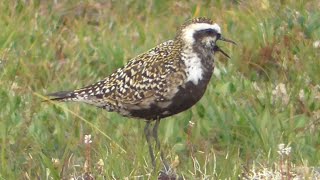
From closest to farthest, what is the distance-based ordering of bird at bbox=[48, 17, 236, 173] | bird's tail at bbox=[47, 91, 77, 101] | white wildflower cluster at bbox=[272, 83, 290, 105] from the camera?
1. bird at bbox=[48, 17, 236, 173]
2. bird's tail at bbox=[47, 91, 77, 101]
3. white wildflower cluster at bbox=[272, 83, 290, 105]

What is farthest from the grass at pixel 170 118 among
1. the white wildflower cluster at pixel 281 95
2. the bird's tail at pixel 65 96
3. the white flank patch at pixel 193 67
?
the white flank patch at pixel 193 67

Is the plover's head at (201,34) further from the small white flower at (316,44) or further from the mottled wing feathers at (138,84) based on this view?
the small white flower at (316,44)

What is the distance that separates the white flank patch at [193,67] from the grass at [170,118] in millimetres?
379

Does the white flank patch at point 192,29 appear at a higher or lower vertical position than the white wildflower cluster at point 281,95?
higher

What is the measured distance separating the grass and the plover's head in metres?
0.56

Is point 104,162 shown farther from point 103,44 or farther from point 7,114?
point 103,44

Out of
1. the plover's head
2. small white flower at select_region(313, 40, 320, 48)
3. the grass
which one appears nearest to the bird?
the plover's head

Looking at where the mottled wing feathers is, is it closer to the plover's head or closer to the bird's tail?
the bird's tail

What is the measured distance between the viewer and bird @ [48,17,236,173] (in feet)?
22.7

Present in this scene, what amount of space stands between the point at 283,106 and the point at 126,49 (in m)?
1.88

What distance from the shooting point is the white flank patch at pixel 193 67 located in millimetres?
6883

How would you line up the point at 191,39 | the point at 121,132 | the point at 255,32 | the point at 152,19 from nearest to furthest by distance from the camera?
the point at 191,39 < the point at 121,132 < the point at 255,32 < the point at 152,19

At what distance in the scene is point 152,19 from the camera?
1079 cm

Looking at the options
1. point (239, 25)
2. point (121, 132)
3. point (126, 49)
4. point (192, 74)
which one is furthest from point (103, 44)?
point (192, 74)
